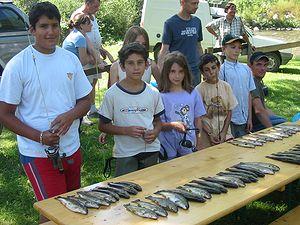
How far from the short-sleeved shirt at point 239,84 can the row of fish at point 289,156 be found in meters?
1.47

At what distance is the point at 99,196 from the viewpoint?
120 inches

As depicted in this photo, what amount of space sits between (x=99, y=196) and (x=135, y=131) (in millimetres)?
985

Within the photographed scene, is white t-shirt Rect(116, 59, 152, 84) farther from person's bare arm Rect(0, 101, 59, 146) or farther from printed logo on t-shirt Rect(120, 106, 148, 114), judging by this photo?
person's bare arm Rect(0, 101, 59, 146)

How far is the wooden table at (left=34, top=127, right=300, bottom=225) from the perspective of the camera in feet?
9.07

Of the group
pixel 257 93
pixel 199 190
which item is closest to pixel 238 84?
pixel 257 93

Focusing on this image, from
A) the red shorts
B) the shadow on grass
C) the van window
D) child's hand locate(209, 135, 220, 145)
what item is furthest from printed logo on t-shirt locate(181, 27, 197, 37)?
the van window

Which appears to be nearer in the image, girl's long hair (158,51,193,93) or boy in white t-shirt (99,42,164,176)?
boy in white t-shirt (99,42,164,176)

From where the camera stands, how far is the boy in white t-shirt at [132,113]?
4055mm

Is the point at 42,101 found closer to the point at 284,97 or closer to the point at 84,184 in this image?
the point at 84,184

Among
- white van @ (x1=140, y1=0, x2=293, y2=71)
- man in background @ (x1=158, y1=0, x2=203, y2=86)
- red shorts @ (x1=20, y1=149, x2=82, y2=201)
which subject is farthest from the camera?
white van @ (x1=140, y1=0, x2=293, y2=71)

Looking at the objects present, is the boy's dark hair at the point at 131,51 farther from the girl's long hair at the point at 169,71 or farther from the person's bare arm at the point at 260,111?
the person's bare arm at the point at 260,111

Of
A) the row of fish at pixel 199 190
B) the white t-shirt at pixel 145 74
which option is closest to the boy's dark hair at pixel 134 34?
the white t-shirt at pixel 145 74

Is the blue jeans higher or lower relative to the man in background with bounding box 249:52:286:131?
lower

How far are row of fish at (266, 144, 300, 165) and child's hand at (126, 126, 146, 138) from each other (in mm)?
1117
